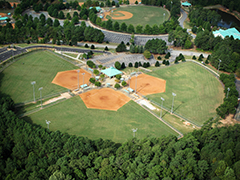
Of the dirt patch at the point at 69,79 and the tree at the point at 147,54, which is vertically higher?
the tree at the point at 147,54

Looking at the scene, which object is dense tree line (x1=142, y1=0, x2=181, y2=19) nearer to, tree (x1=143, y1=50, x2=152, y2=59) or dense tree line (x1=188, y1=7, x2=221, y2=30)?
dense tree line (x1=188, y1=7, x2=221, y2=30)

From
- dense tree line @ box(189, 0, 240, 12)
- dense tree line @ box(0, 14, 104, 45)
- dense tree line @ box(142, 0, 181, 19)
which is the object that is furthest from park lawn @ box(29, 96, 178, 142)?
dense tree line @ box(189, 0, 240, 12)

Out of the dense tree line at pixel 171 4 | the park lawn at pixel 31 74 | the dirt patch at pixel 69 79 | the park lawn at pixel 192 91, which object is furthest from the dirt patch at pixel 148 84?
the dense tree line at pixel 171 4

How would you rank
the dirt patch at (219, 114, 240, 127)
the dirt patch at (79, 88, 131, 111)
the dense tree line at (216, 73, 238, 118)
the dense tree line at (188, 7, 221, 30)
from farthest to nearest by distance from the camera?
the dense tree line at (188, 7, 221, 30), the dirt patch at (79, 88, 131, 111), the dense tree line at (216, 73, 238, 118), the dirt patch at (219, 114, 240, 127)

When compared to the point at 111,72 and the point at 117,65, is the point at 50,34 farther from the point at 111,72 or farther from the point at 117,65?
the point at 111,72

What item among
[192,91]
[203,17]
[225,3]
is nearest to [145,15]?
[203,17]

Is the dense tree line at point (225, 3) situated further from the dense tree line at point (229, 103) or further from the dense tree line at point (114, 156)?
the dense tree line at point (114, 156)
